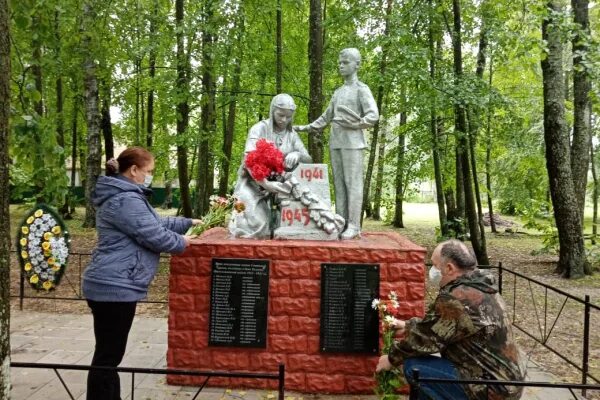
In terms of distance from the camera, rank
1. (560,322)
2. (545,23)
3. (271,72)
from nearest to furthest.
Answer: (560,322) < (545,23) < (271,72)

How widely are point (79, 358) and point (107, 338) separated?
7.56ft

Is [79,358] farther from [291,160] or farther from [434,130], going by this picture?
[434,130]

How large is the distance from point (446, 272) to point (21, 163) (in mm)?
3099

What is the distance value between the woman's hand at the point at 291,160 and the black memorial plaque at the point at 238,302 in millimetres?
1111

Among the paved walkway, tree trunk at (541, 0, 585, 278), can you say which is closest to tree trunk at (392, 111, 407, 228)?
tree trunk at (541, 0, 585, 278)

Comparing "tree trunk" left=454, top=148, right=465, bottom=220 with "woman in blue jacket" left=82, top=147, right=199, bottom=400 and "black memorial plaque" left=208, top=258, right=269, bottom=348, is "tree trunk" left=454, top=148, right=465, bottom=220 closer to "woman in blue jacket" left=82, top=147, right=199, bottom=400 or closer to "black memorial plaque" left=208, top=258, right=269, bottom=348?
"black memorial plaque" left=208, top=258, right=269, bottom=348

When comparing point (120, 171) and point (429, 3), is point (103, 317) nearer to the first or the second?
point (120, 171)

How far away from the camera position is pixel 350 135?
215 inches

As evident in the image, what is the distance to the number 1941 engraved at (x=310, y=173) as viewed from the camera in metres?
5.45

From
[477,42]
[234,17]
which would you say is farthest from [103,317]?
[477,42]

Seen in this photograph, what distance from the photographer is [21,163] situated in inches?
148

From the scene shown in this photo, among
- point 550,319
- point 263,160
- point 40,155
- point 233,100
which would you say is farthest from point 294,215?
point 233,100

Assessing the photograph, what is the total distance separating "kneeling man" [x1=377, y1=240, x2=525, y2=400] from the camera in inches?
122

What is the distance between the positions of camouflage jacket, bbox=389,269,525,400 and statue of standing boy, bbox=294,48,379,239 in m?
2.27
